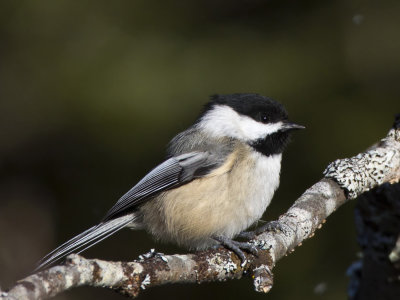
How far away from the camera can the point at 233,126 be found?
239 centimetres

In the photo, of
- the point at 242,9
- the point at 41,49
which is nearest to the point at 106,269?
the point at 41,49

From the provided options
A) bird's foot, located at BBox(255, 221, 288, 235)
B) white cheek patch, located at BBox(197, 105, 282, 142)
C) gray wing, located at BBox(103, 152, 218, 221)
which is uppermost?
white cheek patch, located at BBox(197, 105, 282, 142)

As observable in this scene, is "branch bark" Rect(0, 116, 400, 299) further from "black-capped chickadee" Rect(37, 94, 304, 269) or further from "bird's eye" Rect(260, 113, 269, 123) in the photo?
"bird's eye" Rect(260, 113, 269, 123)

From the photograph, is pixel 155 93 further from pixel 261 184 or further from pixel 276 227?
pixel 276 227

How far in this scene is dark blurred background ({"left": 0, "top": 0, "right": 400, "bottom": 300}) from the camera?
287 cm

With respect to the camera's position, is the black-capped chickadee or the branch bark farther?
the black-capped chickadee

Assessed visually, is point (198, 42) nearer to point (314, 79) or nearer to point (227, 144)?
point (314, 79)

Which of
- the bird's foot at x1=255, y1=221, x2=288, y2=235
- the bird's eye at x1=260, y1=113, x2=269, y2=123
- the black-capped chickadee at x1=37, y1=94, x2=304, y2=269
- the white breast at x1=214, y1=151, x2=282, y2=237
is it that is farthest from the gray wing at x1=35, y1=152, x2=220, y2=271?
the bird's foot at x1=255, y1=221, x2=288, y2=235

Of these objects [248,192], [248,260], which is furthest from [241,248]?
[248,192]

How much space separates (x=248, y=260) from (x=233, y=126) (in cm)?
82

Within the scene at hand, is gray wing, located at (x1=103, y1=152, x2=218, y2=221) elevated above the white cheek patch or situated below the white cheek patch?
below

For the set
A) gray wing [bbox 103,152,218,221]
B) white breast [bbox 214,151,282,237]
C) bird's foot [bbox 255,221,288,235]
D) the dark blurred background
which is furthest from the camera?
the dark blurred background

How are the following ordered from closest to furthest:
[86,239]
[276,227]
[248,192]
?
[276,227] → [248,192] → [86,239]

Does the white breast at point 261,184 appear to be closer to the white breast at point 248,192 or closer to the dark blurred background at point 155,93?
the white breast at point 248,192
